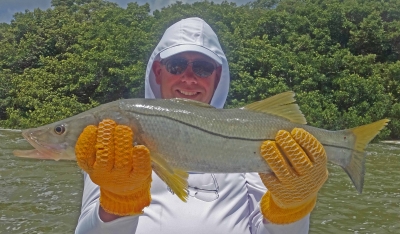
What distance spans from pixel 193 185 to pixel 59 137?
0.88 meters

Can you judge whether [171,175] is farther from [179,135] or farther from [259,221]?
[259,221]

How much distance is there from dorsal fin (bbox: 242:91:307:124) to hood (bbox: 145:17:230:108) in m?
0.79

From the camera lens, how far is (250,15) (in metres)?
23.8

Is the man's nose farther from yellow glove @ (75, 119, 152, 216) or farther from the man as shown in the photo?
yellow glove @ (75, 119, 152, 216)

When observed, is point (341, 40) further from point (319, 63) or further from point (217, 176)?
point (217, 176)

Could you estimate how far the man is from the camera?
1.95 m

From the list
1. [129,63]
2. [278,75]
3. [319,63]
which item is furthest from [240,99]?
[129,63]

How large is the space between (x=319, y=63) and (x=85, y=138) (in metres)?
18.4

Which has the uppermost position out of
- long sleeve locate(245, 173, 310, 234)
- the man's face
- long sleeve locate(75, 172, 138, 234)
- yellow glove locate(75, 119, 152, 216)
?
the man's face

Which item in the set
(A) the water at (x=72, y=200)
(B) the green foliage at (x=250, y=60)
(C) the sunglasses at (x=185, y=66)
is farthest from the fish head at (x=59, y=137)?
(B) the green foliage at (x=250, y=60)

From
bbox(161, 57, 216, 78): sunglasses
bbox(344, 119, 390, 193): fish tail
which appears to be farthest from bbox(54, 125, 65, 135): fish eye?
bbox(344, 119, 390, 193): fish tail

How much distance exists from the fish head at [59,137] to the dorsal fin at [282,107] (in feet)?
2.56

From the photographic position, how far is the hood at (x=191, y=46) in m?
2.85

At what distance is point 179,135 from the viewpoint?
1.96 m
